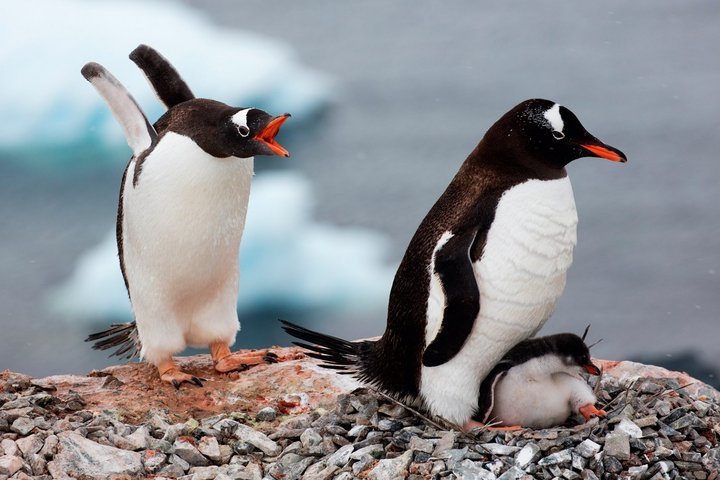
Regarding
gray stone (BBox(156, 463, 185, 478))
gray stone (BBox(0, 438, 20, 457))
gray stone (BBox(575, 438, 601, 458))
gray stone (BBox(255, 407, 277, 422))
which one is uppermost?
gray stone (BBox(575, 438, 601, 458))

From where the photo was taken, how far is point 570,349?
3229mm

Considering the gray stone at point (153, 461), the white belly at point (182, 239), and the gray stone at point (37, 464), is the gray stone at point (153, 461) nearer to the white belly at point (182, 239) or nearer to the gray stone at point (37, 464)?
the gray stone at point (37, 464)

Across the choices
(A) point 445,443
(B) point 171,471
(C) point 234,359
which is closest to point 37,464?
(B) point 171,471

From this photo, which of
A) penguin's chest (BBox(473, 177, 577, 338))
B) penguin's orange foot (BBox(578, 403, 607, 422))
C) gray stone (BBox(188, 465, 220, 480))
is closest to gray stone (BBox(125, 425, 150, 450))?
gray stone (BBox(188, 465, 220, 480))

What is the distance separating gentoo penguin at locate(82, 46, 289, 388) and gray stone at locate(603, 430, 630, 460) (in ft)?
4.56

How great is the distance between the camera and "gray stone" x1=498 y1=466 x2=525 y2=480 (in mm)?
3061

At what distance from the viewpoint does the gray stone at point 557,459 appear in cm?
308

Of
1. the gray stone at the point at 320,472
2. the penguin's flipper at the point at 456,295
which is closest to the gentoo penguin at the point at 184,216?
the penguin's flipper at the point at 456,295

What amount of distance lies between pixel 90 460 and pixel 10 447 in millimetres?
274

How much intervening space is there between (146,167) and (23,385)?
3.21 feet

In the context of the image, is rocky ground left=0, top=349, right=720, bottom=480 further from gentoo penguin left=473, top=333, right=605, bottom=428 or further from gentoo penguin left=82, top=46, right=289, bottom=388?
gentoo penguin left=82, top=46, right=289, bottom=388

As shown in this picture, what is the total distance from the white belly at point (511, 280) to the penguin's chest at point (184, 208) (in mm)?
1058

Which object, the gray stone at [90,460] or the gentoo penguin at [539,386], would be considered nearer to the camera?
the gentoo penguin at [539,386]

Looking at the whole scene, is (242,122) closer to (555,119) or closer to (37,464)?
(555,119)
